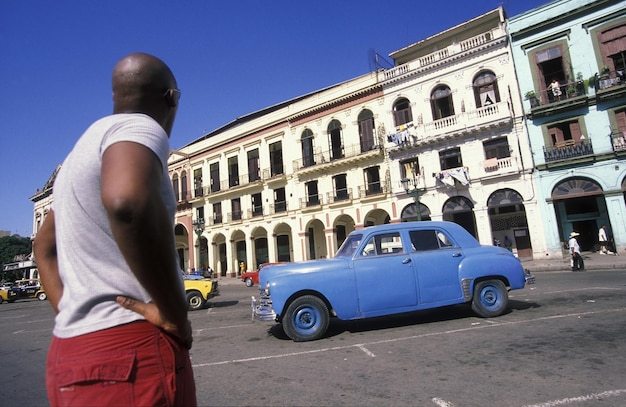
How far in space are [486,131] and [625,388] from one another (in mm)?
20866

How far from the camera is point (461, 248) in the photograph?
257 inches

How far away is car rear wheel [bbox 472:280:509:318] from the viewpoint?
21.1ft

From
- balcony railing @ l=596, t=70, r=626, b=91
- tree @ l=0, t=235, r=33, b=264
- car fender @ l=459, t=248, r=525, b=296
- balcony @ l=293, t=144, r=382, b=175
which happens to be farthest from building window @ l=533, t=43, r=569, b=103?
tree @ l=0, t=235, r=33, b=264

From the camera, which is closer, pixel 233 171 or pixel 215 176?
pixel 233 171

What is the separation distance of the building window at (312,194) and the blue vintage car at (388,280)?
865 inches

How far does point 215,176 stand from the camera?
3612 centimetres

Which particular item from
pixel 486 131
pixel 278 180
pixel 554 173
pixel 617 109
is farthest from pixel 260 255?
pixel 617 109

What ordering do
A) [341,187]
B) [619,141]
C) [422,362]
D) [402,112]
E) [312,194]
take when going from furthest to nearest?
[312,194] → [341,187] → [402,112] → [619,141] → [422,362]

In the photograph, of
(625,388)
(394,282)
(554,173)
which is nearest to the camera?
(625,388)

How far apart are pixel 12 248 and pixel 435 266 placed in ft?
277

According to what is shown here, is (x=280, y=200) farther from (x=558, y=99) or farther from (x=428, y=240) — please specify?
(x=428, y=240)

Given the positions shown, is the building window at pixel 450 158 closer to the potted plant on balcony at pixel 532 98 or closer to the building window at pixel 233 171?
the potted plant on balcony at pixel 532 98

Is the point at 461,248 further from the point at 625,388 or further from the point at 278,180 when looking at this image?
the point at 278,180

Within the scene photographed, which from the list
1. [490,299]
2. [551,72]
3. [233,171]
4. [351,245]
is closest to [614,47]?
[551,72]
